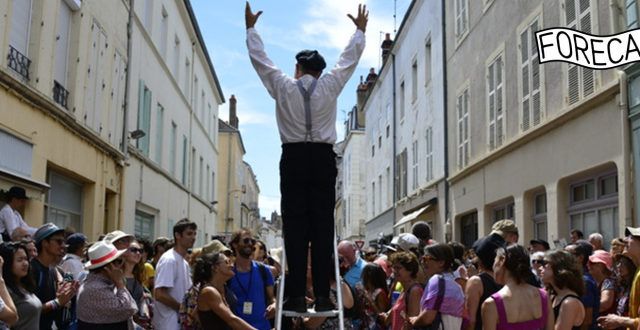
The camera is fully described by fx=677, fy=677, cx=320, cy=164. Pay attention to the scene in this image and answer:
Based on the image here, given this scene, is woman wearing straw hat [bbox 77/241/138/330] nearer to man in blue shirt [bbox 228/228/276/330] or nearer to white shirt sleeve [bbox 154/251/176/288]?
white shirt sleeve [bbox 154/251/176/288]

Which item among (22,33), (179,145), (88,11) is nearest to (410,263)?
(22,33)

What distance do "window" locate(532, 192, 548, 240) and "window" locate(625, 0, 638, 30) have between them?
4901mm

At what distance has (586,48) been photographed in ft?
21.3

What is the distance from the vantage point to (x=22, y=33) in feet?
35.3

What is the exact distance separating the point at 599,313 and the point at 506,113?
9.66 m

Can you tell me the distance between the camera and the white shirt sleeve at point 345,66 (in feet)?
16.2

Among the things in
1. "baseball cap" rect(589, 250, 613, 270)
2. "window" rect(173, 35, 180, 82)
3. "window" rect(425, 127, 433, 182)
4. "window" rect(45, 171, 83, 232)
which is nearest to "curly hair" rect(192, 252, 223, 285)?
"baseball cap" rect(589, 250, 613, 270)

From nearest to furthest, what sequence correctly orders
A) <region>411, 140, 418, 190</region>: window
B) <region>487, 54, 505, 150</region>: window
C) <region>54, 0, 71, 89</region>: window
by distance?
<region>54, 0, 71, 89</region>: window → <region>487, 54, 505, 150</region>: window → <region>411, 140, 418, 190</region>: window

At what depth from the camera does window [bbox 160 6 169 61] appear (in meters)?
22.2

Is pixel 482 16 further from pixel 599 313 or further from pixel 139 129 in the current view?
pixel 599 313

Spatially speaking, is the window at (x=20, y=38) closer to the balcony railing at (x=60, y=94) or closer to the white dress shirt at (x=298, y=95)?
the balcony railing at (x=60, y=94)

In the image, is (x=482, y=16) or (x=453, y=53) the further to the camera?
(x=453, y=53)

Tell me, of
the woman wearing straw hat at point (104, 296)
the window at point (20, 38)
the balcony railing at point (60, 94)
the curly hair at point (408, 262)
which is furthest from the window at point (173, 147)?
the curly hair at point (408, 262)

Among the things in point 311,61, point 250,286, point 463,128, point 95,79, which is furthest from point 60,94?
point 463,128
